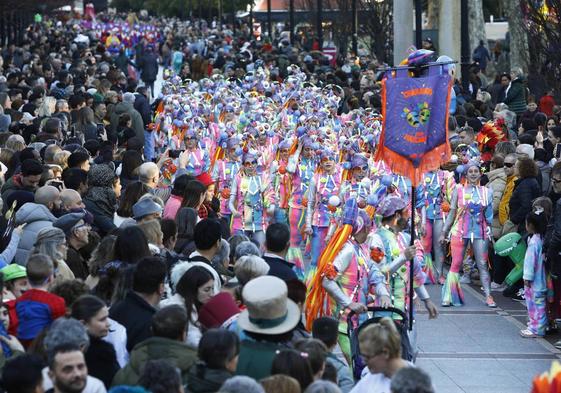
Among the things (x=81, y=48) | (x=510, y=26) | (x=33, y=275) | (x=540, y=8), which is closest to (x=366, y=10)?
(x=510, y=26)

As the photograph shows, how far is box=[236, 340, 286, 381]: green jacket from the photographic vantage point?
26.5 feet

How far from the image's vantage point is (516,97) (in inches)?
1050

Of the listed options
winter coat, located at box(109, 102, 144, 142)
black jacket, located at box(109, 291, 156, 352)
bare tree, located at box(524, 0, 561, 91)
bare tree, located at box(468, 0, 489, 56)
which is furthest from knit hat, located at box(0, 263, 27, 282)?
bare tree, located at box(468, 0, 489, 56)

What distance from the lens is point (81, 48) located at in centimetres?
4884

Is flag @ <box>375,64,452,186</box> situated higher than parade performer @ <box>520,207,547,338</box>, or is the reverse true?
flag @ <box>375,64,452,186</box>

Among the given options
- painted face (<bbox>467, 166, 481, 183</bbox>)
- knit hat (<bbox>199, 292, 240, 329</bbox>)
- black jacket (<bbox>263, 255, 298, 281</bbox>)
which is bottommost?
painted face (<bbox>467, 166, 481, 183</bbox>)

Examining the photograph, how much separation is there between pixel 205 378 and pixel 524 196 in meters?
9.06

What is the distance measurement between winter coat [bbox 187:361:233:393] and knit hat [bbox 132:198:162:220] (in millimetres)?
4218

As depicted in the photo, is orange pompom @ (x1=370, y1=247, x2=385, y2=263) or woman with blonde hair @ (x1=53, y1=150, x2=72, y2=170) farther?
woman with blonde hair @ (x1=53, y1=150, x2=72, y2=170)

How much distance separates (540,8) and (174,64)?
22.8 meters

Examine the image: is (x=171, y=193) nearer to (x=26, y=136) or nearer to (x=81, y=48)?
(x=26, y=136)

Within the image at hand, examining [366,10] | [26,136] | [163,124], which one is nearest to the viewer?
[26,136]

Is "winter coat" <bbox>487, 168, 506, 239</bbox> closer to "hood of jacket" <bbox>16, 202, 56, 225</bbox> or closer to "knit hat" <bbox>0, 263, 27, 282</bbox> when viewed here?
"hood of jacket" <bbox>16, 202, 56, 225</bbox>

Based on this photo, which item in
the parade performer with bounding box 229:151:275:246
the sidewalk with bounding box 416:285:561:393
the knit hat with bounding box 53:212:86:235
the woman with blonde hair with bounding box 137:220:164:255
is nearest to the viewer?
the woman with blonde hair with bounding box 137:220:164:255
